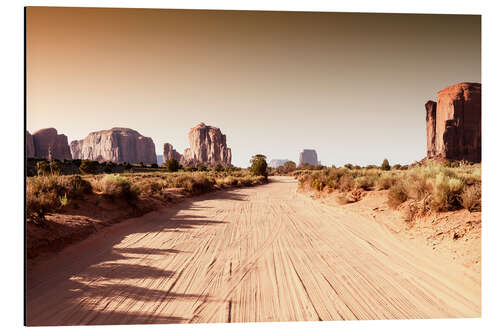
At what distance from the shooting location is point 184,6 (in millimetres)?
4707

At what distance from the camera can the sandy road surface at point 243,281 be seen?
3.46m

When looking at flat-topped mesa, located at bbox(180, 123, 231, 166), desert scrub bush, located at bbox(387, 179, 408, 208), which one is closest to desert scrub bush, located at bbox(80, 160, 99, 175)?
desert scrub bush, located at bbox(387, 179, 408, 208)

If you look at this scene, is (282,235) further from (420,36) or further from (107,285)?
(420,36)

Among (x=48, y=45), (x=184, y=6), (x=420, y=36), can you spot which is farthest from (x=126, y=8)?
(x=420, y=36)

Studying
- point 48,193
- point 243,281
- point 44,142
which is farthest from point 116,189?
point 243,281

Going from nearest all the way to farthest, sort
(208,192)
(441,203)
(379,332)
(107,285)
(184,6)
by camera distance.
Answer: (379,332) → (107,285) → (184,6) → (441,203) → (208,192)

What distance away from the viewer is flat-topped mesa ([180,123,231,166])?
14118cm

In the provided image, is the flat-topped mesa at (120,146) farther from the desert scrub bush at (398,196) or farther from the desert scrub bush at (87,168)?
the desert scrub bush at (398,196)

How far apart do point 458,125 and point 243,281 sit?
7.45 metres

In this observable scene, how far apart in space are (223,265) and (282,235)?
113 inches

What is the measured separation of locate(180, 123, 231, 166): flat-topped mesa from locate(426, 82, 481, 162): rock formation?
5115 inches

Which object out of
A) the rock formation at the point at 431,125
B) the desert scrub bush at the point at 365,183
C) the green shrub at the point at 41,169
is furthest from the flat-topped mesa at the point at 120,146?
the rock formation at the point at 431,125

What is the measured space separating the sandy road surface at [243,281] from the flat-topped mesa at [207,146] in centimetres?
13146

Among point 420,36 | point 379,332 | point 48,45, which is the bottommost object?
point 379,332
